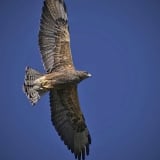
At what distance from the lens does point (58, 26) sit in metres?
16.8

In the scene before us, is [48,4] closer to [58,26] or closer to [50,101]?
[58,26]

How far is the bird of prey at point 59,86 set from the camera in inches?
640

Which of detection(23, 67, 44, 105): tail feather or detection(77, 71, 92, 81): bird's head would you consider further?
detection(23, 67, 44, 105): tail feather

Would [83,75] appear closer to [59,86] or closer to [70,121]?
[59,86]

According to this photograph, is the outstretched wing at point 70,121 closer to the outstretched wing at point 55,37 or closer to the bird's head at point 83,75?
the bird's head at point 83,75

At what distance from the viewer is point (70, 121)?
16656mm

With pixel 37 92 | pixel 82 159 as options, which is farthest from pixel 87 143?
pixel 37 92

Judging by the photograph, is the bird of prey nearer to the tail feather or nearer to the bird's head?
the tail feather

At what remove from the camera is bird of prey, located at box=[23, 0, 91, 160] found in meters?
16.2

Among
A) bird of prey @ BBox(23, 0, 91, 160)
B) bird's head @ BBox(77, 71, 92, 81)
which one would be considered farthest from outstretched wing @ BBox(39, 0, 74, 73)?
bird's head @ BBox(77, 71, 92, 81)

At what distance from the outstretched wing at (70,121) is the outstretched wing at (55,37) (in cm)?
62

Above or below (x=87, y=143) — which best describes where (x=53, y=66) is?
above

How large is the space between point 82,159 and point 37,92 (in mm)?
1840

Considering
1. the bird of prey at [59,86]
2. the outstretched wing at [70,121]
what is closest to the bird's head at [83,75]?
the bird of prey at [59,86]
